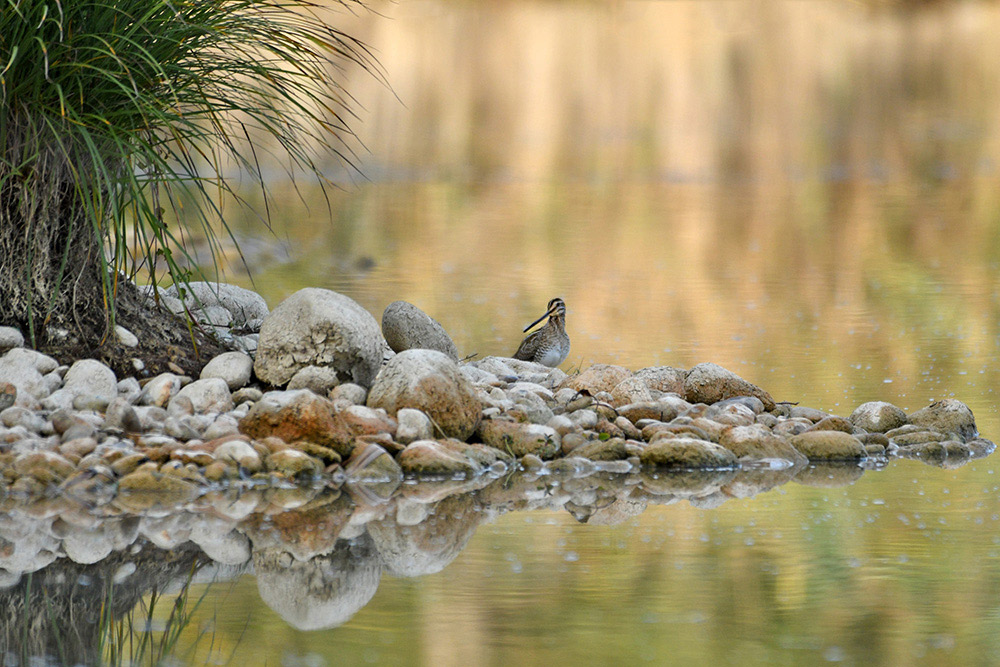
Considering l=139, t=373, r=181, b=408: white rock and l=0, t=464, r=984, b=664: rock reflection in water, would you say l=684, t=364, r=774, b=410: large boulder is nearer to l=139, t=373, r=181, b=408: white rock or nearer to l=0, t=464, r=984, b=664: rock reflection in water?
l=0, t=464, r=984, b=664: rock reflection in water

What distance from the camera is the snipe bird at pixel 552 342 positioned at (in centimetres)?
582

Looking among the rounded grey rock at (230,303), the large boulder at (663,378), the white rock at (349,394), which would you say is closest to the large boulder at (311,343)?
A: the white rock at (349,394)

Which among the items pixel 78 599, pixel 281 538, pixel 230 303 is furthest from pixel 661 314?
pixel 78 599

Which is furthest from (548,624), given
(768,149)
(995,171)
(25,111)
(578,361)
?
(768,149)

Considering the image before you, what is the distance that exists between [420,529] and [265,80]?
1.99m

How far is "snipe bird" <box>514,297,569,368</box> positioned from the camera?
5.82 m

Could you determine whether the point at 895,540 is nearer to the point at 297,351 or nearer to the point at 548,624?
the point at 548,624

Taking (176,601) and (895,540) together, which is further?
(895,540)

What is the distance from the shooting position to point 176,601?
9.56ft

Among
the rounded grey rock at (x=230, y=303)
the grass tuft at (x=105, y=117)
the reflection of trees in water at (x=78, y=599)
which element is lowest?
the reflection of trees in water at (x=78, y=599)

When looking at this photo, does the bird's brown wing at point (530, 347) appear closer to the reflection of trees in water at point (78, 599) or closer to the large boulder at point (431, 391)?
the large boulder at point (431, 391)

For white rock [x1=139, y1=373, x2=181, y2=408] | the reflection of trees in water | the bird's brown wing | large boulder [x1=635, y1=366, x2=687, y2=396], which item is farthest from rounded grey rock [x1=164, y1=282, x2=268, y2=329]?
the reflection of trees in water

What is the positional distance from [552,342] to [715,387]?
0.85 m

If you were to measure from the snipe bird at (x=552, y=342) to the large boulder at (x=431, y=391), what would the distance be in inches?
46.6
